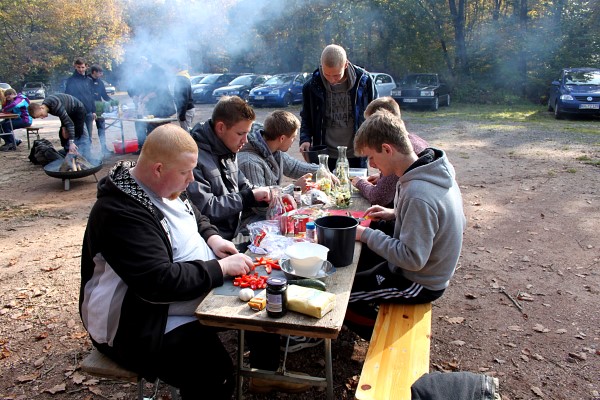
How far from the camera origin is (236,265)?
6.80 ft

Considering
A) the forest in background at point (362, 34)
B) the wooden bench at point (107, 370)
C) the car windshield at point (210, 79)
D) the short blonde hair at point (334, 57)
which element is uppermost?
the forest in background at point (362, 34)

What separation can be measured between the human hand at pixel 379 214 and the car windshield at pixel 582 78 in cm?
1345

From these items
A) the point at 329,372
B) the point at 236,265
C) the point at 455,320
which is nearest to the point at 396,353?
the point at 329,372

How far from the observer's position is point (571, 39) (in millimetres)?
18922

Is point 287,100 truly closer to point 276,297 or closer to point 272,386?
point 272,386

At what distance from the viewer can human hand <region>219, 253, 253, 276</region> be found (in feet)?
6.72

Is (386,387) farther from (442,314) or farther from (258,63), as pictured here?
(258,63)

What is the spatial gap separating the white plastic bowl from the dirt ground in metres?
1.11

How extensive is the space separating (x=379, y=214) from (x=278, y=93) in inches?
611

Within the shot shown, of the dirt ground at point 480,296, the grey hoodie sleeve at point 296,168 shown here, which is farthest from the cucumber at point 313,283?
the grey hoodie sleeve at point 296,168

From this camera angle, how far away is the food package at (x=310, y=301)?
5.65 feet

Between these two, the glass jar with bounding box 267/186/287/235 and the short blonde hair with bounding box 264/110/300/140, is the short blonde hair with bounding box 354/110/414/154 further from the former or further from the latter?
the short blonde hair with bounding box 264/110/300/140

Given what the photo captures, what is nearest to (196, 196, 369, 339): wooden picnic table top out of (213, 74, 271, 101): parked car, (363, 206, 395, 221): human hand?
(363, 206, 395, 221): human hand

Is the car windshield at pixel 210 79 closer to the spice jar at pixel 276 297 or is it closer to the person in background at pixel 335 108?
the person in background at pixel 335 108
